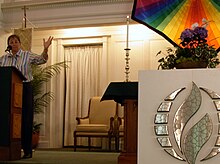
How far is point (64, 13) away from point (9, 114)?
368 cm

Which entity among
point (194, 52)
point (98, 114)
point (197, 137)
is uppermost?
point (194, 52)

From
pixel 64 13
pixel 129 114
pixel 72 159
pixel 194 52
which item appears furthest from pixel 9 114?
pixel 64 13

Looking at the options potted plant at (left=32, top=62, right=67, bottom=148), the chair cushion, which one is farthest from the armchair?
potted plant at (left=32, top=62, right=67, bottom=148)

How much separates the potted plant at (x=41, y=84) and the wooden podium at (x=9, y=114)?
386 centimetres

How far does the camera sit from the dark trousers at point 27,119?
5156 mm

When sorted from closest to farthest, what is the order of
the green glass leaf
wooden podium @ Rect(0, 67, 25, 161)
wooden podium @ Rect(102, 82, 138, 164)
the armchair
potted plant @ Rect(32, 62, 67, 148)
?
the green glass leaf → wooden podium @ Rect(102, 82, 138, 164) → wooden podium @ Rect(0, 67, 25, 161) → the armchair → potted plant @ Rect(32, 62, 67, 148)

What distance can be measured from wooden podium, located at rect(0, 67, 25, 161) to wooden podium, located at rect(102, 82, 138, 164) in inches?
43.9

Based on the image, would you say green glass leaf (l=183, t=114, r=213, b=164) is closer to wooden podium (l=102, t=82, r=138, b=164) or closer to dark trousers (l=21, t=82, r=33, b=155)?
wooden podium (l=102, t=82, r=138, b=164)

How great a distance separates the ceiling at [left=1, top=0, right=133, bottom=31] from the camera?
304 inches

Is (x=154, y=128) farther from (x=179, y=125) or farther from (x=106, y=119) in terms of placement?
(x=106, y=119)

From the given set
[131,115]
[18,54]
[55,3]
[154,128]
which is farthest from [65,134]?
[154,128]

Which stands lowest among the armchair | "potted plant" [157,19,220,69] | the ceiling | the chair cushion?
the chair cushion

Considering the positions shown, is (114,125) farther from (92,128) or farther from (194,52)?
(194,52)

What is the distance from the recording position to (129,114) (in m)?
4.51
